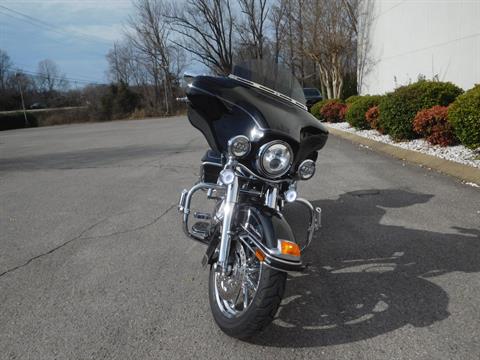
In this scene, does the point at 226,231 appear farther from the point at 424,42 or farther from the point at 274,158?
the point at 424,42

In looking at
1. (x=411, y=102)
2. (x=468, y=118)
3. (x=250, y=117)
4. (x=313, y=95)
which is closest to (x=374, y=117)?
(x=411, y=102)

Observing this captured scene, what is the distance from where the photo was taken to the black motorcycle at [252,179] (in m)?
2.37

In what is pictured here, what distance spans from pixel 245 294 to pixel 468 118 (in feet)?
19.7

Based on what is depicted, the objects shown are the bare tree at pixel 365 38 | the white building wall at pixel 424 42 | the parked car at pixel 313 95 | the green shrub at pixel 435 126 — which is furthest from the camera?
the parked car at pixel 313 95

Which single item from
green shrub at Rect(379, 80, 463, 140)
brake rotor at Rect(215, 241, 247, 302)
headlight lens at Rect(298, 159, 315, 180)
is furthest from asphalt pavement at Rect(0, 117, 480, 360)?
green shrub at Rect(379, 80, 463, 140)

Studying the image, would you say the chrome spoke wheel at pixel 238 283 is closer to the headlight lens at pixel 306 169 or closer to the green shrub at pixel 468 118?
the headlight lens at pixel 306 169

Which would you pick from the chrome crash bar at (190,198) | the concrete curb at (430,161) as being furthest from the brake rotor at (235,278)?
the concrete curb at (430,161)

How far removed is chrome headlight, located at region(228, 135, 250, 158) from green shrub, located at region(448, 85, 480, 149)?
565 cm

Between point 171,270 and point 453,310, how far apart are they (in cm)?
222

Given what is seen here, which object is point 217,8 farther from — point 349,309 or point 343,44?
point 349,309

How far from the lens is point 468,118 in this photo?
6902 millimetres

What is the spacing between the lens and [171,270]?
3656mm

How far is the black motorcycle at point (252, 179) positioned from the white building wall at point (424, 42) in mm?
9380

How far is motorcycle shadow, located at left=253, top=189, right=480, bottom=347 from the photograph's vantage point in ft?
8.64
